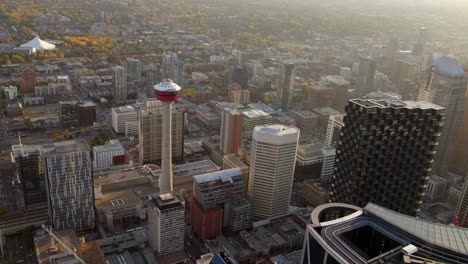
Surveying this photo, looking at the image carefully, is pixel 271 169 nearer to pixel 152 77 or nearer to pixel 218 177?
pixel 218 177

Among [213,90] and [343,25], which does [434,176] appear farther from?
[343,25]

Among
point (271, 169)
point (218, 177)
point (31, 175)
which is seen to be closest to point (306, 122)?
point (271, 169)

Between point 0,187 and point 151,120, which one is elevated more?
point 151,120

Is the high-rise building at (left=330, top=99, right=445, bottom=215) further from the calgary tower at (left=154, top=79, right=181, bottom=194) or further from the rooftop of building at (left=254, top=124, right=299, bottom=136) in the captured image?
the calgary tower at (left=154, top=79, right=181, bottom=194)

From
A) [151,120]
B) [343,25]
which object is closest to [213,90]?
[151,120]

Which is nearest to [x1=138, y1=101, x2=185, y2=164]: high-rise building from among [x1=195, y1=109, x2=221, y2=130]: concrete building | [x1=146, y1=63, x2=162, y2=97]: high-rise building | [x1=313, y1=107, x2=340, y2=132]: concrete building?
[x1=195, y1=109, x2=221, y2=130]: concrete building

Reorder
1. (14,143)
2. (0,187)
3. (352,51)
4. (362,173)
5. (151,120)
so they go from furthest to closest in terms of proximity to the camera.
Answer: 1. (352,51)
2. (14,143)
3. (151,120)
4. (0,187)
5. (362,173)
